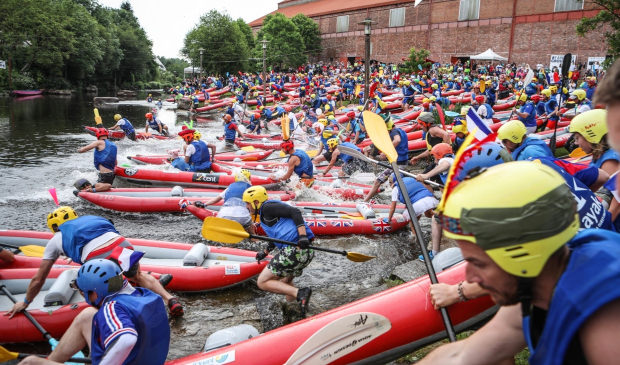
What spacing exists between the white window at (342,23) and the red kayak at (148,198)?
41.7m

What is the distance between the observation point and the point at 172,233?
7.80 metres

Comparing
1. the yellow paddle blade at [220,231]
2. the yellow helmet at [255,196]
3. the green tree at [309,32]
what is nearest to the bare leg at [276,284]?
the yellow paddle blade at [220,231]

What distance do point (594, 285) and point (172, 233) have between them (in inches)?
302

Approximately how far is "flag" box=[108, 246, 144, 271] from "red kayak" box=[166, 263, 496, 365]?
4.56 feet

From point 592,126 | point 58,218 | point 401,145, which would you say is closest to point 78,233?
point 58,218

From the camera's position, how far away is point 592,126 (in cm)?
334

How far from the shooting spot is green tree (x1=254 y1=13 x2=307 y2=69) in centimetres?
4319

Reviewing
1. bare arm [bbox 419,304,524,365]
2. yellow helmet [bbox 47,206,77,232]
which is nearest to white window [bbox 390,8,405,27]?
yellow helmet [bbox 47,206,77,232]

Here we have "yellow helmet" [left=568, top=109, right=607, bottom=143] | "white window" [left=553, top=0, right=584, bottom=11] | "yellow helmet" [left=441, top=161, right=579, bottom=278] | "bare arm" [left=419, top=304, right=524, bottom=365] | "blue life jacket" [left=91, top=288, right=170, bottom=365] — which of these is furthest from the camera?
"white window" [left=553, top=0, right=584, bottom=11]

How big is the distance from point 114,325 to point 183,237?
17.1 feet

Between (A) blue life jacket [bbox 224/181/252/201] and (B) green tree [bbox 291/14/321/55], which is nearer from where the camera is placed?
(A) blue life jacket [bbox 224/181/252/201]

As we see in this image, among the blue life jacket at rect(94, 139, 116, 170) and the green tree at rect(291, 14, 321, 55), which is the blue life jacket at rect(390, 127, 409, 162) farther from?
the green tree at rect(291, 14, 321, 55)

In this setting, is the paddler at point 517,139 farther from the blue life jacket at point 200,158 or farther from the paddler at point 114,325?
the blue life jacket at point 200,158

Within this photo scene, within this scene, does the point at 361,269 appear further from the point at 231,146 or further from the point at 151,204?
the point at 231,146
